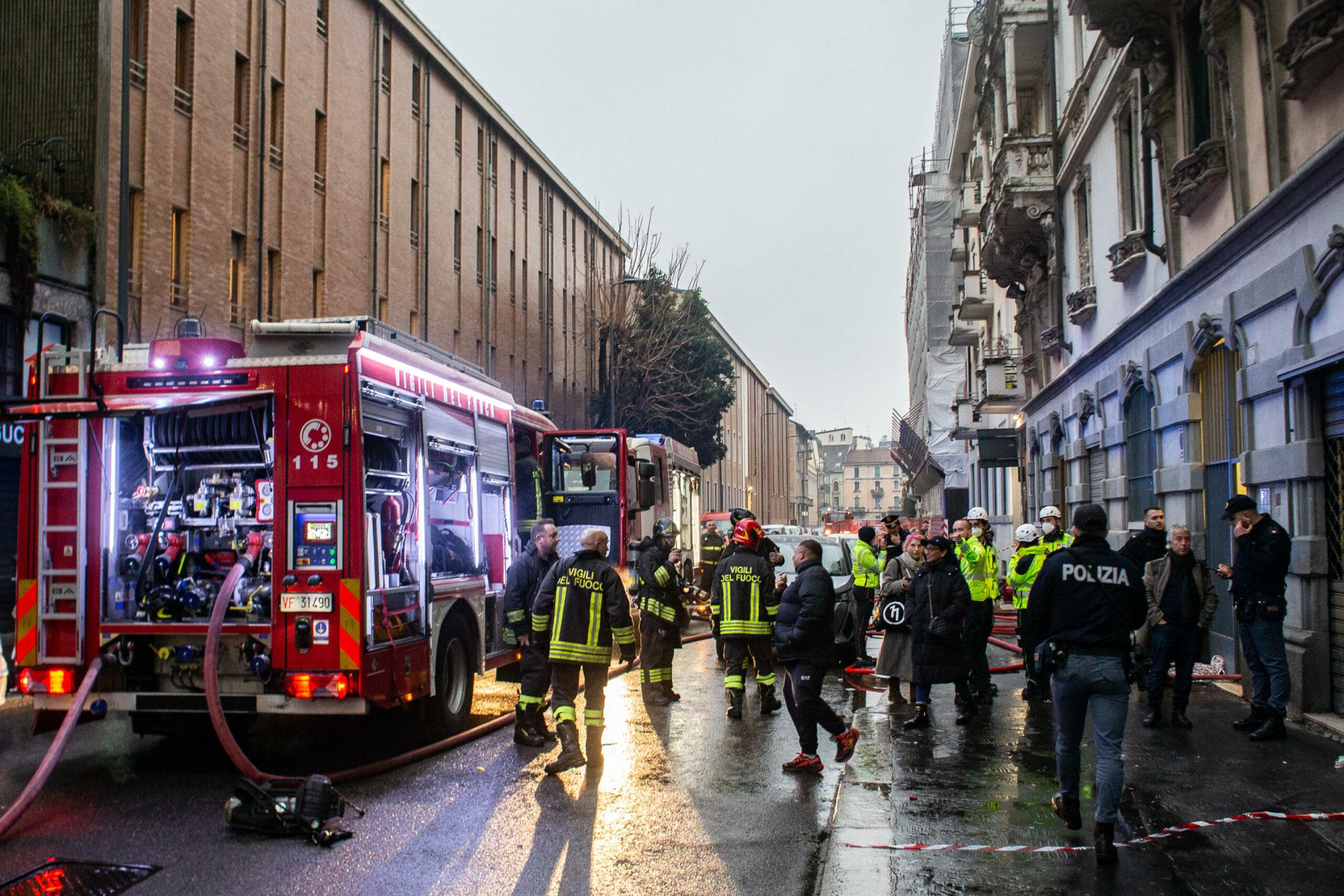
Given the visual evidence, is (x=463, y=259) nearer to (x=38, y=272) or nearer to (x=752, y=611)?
(x=38, y=272)

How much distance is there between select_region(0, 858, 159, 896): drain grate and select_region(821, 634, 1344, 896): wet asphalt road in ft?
10.7

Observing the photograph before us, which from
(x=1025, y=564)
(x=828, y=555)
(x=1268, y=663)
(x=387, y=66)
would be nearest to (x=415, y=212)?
(x=387, y=66)

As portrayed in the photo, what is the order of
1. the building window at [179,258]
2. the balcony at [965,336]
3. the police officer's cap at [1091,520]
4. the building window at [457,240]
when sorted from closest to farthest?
the police officer's cap at [1091,520]
the building window at [179,258]
the building window at [457,240]
the balcony at [965,336]

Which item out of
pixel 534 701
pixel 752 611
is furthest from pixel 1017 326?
pixel 534 701

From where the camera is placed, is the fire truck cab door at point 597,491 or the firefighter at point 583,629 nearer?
the firefighter at point 583,629

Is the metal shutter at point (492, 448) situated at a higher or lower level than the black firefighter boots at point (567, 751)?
higher

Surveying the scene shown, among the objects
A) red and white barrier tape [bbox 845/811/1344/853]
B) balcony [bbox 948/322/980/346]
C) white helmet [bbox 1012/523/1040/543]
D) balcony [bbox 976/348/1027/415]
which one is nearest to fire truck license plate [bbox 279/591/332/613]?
red and white barrier tape [bbox 845/811/1344/853]

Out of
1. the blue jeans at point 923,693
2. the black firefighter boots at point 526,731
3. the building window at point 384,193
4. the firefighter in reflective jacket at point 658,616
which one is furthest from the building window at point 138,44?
the blue jeans at point 923,693

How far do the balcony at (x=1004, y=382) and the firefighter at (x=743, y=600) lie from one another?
60.0 feet

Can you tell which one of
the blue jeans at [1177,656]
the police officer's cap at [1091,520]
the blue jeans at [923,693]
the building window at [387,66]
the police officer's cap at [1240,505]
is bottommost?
the blue jeans at [923,693]

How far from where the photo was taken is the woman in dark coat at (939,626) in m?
9.65

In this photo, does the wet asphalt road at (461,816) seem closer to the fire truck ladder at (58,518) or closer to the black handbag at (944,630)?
the fire truck ladder at (58,518)

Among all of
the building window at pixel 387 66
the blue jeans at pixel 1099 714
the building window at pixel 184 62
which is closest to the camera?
the blue jeans at pixel 1099 714

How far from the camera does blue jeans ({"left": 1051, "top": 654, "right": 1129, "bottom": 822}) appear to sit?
5883 millimetres
